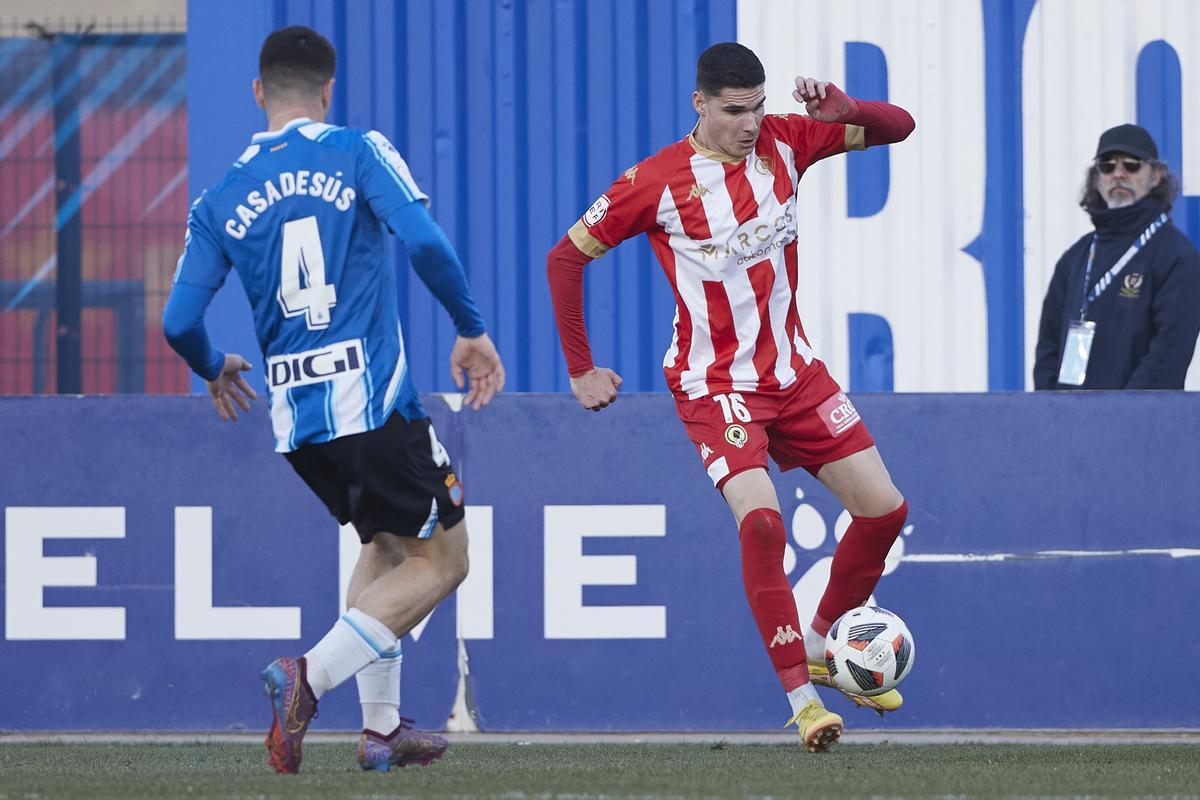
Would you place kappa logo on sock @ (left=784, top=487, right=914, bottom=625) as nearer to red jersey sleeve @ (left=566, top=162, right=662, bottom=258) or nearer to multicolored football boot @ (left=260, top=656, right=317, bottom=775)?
red jersey sleeve @ (left=566, top=162, right=662, bottom=258)

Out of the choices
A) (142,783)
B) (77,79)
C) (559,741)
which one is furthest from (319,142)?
(77,79)

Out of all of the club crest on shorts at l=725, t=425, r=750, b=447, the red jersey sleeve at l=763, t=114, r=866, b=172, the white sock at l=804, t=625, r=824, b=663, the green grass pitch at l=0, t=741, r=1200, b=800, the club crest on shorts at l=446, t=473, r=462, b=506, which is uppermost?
the red jersey sleeve at l=763, t=114, r=866, b=172

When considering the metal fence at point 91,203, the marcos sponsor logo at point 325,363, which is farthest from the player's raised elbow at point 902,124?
the metal fence at point 91,203

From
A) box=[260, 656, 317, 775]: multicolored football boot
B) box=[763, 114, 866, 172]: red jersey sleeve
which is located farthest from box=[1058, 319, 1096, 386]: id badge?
box=[260, 656, 317, 775]: multicolored football boot

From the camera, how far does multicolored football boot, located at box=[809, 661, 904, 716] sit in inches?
191

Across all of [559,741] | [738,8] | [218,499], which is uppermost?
[738,8]

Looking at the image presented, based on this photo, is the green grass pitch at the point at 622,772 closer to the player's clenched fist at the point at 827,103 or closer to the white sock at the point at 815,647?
the white sock at the point at 815,647

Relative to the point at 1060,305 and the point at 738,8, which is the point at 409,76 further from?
the point at 1060,305

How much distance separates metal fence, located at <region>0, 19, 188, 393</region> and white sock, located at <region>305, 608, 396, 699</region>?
8.12 m

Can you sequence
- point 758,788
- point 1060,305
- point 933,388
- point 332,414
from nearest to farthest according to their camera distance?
point 758,788 < point 332,414 < point 1060,305 < point 933,388

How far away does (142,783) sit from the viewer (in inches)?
157

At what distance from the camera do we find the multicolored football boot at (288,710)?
411cm

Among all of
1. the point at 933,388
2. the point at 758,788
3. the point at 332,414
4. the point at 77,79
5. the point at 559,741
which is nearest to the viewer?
the point at 758,788

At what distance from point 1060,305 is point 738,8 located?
3.35 m
